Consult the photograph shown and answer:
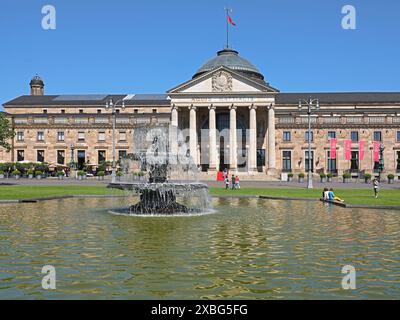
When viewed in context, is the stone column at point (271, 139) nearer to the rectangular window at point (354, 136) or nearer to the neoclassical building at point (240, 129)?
the neoclassical building at point (240, 129)

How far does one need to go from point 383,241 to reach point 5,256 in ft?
34.4

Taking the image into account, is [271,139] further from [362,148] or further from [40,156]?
[40,156]

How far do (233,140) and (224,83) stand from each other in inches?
393

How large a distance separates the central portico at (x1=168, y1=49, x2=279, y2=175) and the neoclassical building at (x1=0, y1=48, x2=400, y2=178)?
171 millimetres

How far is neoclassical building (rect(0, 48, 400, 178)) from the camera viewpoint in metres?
79.4

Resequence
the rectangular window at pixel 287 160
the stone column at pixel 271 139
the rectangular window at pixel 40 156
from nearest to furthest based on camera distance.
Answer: the stone column at pixel 271 139 → the rectangular window at pixel 287 160 → the rectangular window at pixel 40 156

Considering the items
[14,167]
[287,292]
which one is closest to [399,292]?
[287,292]

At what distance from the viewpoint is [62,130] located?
89.0 m

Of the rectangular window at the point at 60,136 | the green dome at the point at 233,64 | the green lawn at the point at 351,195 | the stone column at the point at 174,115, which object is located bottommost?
the green lawn at the point at 351,195

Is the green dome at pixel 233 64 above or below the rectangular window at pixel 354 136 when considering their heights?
above

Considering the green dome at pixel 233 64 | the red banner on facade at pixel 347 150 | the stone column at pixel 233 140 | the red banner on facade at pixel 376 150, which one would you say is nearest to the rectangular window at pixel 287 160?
the red banner on facade at pixel 347 150

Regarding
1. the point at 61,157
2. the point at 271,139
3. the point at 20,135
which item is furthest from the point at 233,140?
the point at 20,135

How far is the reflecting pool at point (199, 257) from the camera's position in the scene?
8.32 metres

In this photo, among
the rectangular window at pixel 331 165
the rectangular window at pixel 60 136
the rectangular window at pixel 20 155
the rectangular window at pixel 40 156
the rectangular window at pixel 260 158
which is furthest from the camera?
the rectangular window at pixel 20 155
